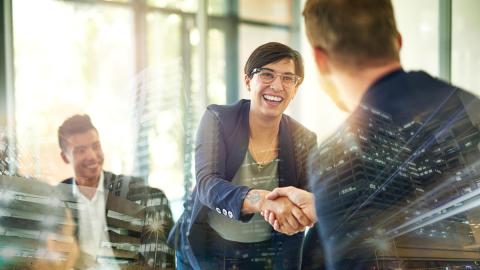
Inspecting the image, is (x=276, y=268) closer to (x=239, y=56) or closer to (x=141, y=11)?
(x=239, y=56)

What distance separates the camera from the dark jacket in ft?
4.70

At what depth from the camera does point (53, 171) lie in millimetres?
1514

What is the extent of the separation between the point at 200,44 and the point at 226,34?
0.08 metres

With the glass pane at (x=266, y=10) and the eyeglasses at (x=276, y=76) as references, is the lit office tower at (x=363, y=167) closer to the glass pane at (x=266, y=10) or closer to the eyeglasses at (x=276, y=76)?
the eyeglasses at (x=276, y=76)

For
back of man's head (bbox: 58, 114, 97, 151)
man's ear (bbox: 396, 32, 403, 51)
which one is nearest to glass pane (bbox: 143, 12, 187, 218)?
back of man's head (bbox: 58, 114, 97, 151)

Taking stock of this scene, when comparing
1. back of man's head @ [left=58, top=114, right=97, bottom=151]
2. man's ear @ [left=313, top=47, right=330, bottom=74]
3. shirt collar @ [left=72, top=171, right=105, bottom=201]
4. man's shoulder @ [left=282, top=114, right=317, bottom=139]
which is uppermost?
man's ear @ [left=313, top=47, right=330, bottom=74]

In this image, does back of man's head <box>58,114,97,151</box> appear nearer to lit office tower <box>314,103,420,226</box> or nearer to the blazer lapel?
the blazer lapel

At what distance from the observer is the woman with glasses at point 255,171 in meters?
1.43

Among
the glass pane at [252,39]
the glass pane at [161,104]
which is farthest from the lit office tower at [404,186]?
the glass pane at [161,104]

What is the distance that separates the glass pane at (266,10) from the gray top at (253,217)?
1.20 ft

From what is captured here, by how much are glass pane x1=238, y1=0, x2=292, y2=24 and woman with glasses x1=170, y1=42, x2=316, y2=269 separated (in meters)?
0.08

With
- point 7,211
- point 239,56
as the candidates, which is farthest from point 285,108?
point 7,211

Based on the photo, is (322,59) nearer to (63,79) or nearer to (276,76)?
(276,76)

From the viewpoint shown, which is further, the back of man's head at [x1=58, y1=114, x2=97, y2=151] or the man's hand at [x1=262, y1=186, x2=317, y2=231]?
the back of man's head at [x1=58, y1=114, x2=97, y2=151]
